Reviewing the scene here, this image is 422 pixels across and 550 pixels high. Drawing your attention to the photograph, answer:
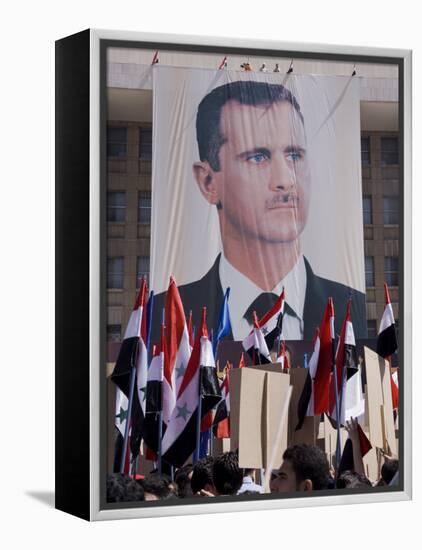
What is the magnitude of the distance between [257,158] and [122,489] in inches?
134

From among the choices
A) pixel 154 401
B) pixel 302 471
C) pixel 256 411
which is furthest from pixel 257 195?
pixel 302 471

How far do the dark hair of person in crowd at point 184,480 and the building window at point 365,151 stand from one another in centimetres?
351

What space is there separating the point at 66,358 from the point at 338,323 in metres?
2.71

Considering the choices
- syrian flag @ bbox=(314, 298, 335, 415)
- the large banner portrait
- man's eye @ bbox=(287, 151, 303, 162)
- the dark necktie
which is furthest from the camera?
syrian flag @ bbox=(314, 298, 335, 415)

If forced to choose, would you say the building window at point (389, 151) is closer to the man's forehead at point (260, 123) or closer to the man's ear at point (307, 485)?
the man's forehead at point (260, 123)

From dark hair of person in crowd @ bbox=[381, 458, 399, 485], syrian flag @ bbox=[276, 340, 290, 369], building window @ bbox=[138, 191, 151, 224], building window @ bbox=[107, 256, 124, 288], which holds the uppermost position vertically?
building window @ bbox=[138, 191, 151, 224]

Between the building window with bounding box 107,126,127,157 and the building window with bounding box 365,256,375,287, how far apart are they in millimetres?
2795

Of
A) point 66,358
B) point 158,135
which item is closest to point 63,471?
point 66,358

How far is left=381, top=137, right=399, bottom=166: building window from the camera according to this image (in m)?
17.3

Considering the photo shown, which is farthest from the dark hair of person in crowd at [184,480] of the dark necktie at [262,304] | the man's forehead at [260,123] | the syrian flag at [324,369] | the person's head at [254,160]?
the man's forehead at [260,123]

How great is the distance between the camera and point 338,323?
1702 centimetres

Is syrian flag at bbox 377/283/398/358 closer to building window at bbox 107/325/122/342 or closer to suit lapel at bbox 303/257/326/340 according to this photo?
suit lapel at bbox 303/257/326/340

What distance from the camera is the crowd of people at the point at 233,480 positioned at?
631 inches

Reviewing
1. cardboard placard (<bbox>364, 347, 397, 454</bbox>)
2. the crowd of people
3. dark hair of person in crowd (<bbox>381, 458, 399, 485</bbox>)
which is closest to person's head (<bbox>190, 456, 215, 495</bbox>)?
the crowd of people
